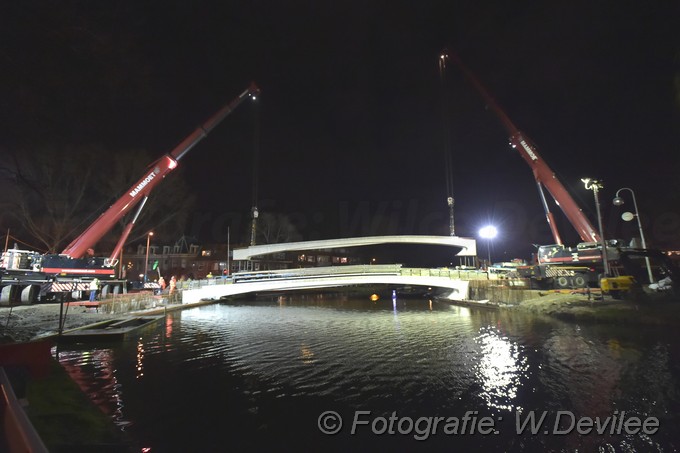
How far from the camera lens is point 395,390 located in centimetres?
1055

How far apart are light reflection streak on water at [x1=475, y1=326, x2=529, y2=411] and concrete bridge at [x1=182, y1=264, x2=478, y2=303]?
74.7 feet

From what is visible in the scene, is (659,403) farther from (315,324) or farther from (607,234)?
(607,234)

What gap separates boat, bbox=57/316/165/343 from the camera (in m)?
16.7

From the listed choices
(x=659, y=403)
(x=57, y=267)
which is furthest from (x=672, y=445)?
(x=57, y=267)

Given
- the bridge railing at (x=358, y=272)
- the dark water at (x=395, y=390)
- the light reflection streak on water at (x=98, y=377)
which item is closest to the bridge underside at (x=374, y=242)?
the bridge railing at (x=358, y=272)

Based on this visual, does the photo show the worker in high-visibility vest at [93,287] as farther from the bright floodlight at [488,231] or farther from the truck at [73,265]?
the bright floodlight at [488,231]

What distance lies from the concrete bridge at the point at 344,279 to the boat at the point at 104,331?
19.2m

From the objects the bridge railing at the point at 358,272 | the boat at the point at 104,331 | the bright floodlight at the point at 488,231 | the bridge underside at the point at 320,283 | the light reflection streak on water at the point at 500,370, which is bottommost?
the light reflection streak on water at the point at 500,370

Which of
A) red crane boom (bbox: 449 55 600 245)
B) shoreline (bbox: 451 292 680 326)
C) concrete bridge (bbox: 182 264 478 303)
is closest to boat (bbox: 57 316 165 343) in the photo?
concrete bridge (bbox: 182 264 478 303)

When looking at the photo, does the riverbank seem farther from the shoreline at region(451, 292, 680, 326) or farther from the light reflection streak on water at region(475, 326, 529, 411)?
the light reflection streak on water at region(475, 326, 529, 411)

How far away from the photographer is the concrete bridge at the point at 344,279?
134ft

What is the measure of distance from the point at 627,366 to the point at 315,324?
17.9m

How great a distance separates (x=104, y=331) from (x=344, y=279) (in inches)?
1048

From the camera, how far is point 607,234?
113ft
